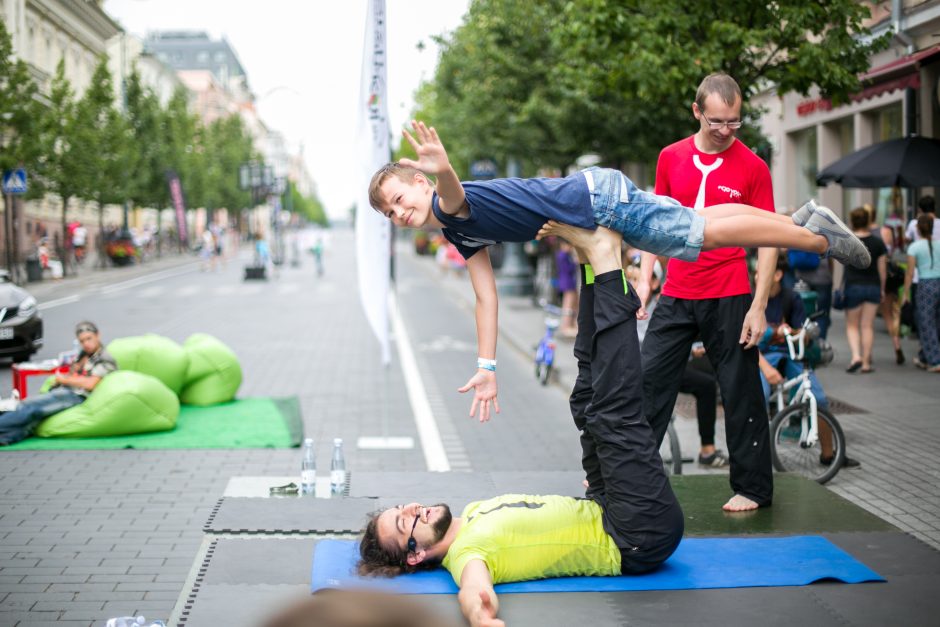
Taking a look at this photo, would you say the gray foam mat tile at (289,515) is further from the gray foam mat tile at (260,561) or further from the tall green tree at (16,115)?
the tall green tree at (16,115)

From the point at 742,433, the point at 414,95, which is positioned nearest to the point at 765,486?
the point at 742,433

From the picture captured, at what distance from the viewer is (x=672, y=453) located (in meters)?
7.68

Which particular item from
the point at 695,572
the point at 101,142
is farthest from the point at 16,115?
the point at 695,572

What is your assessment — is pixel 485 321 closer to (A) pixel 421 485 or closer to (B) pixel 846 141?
(A) pixel 421 485

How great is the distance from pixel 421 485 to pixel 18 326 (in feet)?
34.4

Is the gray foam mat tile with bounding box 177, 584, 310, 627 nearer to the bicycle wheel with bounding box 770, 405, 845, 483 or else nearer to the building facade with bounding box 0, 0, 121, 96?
the bicycle wheel with bounding box 770, 405, 845, 483

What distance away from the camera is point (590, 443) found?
5.03 metres

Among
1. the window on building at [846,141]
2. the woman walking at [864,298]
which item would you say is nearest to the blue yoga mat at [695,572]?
the woman walking at [864,298]

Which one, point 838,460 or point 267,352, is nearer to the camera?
point 838,460

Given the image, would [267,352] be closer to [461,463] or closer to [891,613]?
[461,463]

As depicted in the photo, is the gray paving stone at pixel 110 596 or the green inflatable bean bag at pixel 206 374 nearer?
the gray paving stone at pixel 110 596

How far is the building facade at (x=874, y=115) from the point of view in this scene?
1574 cm

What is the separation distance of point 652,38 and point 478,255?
826 centimetres

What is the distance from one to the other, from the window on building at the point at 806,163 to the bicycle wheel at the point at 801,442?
56.6 ft
